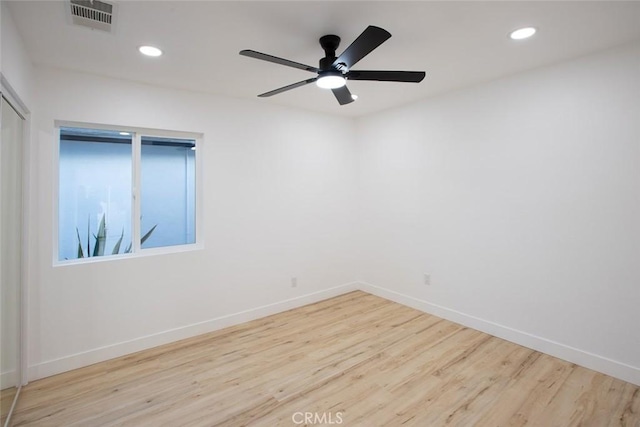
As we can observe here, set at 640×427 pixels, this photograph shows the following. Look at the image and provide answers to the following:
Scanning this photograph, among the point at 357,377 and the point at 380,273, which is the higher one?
the point at 380,273

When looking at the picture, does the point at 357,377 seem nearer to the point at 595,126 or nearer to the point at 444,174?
the point at 444,174

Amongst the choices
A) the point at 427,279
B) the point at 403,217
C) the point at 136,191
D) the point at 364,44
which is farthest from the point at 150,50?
the point at 427,279

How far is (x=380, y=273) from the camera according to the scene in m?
4.44

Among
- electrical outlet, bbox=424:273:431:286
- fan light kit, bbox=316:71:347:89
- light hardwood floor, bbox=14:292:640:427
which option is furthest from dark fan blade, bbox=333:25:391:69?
electrical outlet, bbox=424:273:431:286

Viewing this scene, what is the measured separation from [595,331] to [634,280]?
509 mm

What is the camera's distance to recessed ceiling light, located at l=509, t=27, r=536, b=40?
2156mm

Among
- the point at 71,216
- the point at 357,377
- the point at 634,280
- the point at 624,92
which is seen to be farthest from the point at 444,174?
the point at 71,216

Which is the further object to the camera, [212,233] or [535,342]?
[212,233]

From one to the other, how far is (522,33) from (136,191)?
345 centimetres

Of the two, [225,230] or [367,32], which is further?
[225,230]

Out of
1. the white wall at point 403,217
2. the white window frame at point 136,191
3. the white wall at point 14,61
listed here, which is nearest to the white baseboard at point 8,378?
the white wall at point 403,217

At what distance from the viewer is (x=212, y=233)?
343 centimetres

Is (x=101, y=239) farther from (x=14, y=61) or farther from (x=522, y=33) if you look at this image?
(x=522, y=33)

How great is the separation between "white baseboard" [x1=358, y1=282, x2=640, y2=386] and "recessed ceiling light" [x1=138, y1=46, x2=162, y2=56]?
A: 144 inches
